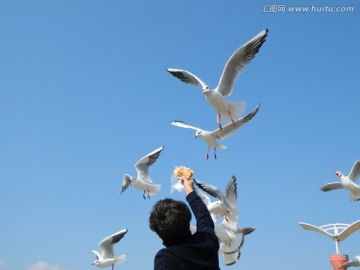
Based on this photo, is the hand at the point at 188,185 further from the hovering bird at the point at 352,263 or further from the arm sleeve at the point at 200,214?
the hovering bird at the point at 352,263

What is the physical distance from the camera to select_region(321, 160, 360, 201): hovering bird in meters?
11.8

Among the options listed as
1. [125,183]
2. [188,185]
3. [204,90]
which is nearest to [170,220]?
[188,185]

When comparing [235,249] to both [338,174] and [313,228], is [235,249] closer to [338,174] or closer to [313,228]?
[313,228]

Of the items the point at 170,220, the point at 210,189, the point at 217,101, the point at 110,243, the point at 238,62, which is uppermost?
the point at 238,62

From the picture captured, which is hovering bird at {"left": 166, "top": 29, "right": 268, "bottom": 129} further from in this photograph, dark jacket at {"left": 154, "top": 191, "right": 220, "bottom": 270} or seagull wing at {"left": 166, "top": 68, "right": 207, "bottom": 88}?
dark jacket at {"left": 154, "top": 191, "right": 220, "bottom": 270}

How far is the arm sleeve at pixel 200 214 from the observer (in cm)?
204

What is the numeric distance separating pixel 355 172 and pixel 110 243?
22.0 feet

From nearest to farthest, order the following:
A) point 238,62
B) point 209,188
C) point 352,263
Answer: point 209,188, point 238,62, point 352,263

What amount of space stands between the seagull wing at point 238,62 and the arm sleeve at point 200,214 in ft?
11.9

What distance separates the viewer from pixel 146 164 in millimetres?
12531

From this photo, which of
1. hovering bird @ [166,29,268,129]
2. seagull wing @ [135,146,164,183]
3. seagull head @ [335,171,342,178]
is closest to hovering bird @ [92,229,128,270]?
seagull wing @ [135,146,164,183]

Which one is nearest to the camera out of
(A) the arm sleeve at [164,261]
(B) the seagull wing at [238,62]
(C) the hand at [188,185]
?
(A) the arm sleeve at [164,261]

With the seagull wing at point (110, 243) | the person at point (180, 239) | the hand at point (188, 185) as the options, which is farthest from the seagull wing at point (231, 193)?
the seagull wing at point (110, 243)

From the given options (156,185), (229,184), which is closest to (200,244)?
(229,184)
